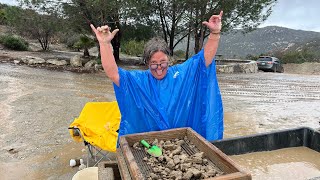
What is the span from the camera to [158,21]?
63.0 feet

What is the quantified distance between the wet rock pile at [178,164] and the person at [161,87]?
279 mm

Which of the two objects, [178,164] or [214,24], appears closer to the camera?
[178,164]

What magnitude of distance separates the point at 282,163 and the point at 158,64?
1290 mm

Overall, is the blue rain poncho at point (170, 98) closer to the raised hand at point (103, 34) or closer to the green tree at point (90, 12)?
the raised hand at point (103, 34)

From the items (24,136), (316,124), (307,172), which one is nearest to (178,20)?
(316,124)

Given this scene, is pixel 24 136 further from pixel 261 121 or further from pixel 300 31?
pixel 300 31

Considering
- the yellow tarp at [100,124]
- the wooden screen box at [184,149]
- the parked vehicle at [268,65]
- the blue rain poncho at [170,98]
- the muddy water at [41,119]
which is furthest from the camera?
the parked vehicle at [268,65]

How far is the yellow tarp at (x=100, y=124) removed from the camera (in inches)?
151

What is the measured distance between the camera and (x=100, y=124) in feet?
14.1

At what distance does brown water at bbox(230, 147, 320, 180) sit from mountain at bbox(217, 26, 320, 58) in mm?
41891

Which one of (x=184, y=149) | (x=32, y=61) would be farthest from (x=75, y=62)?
(x=184, y=149)

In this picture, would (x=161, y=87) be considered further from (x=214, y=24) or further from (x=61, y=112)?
(x=61, y=112)

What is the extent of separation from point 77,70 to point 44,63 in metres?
2.72

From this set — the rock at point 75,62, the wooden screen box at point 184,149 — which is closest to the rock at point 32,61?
the rock at point 75,62
